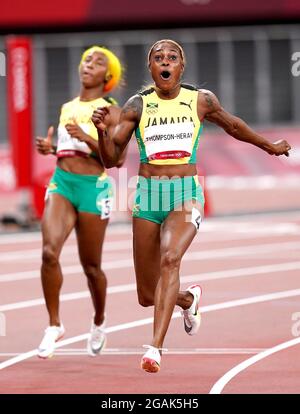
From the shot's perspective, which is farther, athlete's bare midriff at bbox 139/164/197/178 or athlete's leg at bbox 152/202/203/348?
athlete's bare midriff at bbox 139/164/197/178

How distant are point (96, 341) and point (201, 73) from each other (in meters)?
24.5

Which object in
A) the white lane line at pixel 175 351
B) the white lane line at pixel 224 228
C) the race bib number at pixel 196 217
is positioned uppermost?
the race bib number at pixel 196 217

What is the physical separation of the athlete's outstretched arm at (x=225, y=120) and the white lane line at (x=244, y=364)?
5.03 feet

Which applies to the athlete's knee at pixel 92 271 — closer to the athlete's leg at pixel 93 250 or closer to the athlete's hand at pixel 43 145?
the athlete's leg at pixel 93 250

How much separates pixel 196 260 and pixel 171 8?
12.0ft

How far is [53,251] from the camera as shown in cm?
980

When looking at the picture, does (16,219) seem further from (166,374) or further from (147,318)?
(166,374)

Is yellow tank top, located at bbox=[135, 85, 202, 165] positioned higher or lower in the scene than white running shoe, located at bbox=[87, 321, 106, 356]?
higher

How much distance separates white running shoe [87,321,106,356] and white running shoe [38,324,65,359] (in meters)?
0.40

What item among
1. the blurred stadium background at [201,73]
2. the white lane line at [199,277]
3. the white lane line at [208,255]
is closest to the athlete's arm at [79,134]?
the white lane line at [199,277]

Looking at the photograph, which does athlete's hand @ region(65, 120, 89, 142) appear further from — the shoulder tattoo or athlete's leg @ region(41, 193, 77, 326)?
the shoulder tattoo

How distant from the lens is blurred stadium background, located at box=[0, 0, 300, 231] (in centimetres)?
1841

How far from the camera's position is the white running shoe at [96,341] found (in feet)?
33.2

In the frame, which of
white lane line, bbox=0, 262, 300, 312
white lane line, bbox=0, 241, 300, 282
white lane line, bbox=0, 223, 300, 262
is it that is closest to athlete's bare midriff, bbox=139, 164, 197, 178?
white lane line, bbox=0, 262, 300, 312
